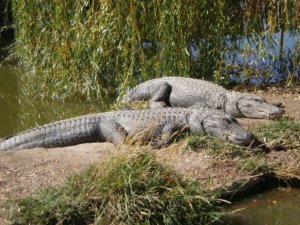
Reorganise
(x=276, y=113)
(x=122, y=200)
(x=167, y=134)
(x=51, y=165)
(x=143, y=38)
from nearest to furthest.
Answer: (x=122, y=200)
(x=51, y=165)
(x=167, y=134)
(x=276, y=113)
(x=143, y=38)

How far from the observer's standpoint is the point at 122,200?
183 inches

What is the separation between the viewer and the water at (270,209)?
17.3 feet

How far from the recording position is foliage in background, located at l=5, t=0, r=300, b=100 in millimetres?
8562

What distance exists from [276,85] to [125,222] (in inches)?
207

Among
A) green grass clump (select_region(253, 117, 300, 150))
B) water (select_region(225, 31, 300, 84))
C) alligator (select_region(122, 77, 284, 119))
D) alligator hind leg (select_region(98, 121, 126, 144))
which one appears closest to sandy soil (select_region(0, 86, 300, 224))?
alligator hind leg (select_region(98, 121, 126, 144))

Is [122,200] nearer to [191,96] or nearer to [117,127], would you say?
[117,127]

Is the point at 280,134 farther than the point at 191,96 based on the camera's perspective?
No

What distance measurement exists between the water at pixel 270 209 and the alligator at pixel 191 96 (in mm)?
2020

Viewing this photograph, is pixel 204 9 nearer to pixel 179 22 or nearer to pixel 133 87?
pixel 179 22

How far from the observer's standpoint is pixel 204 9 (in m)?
8.77

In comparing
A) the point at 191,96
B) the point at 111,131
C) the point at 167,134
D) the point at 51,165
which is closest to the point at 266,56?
the point at 191,96

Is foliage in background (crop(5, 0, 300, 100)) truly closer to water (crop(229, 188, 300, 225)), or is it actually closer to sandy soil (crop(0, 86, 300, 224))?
sandy soil (crop(0, 86, 300, 224))

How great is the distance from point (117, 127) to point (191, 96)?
1.76 m

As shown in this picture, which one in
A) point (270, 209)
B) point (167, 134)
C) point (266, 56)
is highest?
point (266, 56)
